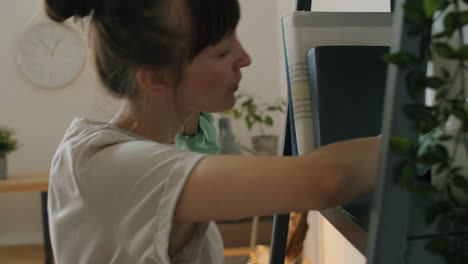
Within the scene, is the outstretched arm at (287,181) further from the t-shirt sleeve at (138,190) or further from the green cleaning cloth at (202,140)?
the green cleaning cloth at (202,140)

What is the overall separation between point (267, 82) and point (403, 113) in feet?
12.6

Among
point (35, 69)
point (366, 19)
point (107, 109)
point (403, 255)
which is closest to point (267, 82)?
point (35, 69)

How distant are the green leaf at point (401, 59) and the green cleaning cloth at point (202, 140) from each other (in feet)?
2.41

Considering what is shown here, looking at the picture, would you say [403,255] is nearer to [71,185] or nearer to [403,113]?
[403,113]

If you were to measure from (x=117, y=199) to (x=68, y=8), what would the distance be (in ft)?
0.96

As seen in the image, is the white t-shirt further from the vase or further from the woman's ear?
the vase

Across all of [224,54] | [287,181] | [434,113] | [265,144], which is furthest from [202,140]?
[265,144]

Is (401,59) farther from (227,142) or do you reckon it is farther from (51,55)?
(51,55)

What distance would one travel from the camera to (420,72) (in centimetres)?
35

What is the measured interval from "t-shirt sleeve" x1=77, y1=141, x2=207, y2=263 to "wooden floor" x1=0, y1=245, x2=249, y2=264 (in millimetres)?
2876

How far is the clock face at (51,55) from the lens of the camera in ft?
13.6

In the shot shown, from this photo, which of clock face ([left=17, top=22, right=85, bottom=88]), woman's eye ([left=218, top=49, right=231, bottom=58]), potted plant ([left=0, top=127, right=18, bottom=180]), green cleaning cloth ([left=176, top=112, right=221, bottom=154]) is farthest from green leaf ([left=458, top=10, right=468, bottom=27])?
clock face ([left=17, top=22, right=85, bottom=88])

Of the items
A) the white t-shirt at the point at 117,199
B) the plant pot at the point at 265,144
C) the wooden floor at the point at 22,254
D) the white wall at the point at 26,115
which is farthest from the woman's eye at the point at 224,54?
the white wall at the point at 26,115

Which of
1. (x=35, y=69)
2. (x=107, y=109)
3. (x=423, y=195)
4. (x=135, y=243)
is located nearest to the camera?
(x=423, y=195)
